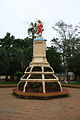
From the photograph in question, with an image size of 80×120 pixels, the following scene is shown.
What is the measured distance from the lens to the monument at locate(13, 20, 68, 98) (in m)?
12.1

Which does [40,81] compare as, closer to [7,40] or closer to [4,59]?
[4,59]

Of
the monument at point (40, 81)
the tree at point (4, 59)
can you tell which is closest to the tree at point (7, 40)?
the tree at point (4, 59)

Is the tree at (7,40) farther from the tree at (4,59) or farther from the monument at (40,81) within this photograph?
the monument at (40,81)

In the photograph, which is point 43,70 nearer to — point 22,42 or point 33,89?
point 33,89

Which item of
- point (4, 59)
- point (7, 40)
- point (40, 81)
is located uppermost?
point (7, 40)

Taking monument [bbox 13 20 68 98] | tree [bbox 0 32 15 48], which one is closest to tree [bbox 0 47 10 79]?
tree [bbox 0 32 15 48]

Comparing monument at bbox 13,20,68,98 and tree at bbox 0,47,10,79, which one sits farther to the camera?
tree at bbox 0,47,10,79

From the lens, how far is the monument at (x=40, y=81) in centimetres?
1213

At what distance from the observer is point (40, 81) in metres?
13.0

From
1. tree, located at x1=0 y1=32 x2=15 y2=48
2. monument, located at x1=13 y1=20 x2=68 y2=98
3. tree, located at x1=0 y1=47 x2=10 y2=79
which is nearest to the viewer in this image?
monument, located at x1=13 y1=20 x2=68 y2=98

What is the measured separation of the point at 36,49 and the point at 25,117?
9748mm

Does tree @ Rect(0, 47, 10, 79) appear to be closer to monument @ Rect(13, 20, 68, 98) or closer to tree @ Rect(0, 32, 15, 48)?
tree @ Rect(0, 32, 15, 48)

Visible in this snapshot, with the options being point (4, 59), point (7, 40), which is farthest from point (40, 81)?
point (7, 40)

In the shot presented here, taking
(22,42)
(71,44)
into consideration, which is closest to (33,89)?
(71,44)
